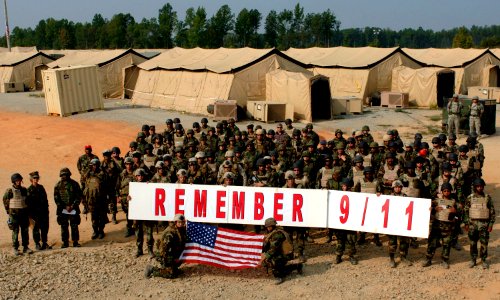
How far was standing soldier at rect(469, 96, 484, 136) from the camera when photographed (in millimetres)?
22750

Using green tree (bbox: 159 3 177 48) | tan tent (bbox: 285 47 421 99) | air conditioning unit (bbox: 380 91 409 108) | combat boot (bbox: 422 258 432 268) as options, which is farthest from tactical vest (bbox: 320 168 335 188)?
green tree (bbox: 159 3 177 48)

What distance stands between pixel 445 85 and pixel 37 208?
2852 cm

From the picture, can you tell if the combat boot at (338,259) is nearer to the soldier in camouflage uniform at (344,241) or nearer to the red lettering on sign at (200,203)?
the soldier in camouflage uniform at (344,241)

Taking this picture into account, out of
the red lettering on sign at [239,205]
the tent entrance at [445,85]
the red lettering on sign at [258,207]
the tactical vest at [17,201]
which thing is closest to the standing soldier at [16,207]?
the tactical vest at [17,201]

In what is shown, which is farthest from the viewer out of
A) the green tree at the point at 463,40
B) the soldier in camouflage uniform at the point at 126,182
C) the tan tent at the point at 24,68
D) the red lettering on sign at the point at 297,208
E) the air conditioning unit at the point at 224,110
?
the green tree at the point at 463,40

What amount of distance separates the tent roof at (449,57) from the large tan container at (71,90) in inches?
850

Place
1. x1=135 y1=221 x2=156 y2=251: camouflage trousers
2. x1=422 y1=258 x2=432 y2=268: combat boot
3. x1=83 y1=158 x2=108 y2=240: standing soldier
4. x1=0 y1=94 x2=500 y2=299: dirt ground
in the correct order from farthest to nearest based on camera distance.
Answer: x1=83 y1=158 x2=108 y2=240: standing soldier
x1=135 y1=221 x2=156 y2=251: camouflage trousers
x1=422 y1=258 x2=432 y2=268: combat boot
x1=0 y1=94 x2=500 y2=299: dirt ground

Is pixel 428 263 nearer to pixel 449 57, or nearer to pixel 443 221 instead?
pixel 443 221

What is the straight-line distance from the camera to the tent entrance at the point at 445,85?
33812 mm

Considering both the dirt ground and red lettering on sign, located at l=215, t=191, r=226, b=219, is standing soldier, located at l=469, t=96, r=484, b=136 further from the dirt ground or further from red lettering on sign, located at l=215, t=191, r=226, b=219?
red lettering on sign, located at l=215, t=191, r=226, b=219

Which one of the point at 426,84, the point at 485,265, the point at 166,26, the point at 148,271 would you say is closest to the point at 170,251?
the point at 148,271

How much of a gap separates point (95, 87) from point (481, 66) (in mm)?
25415

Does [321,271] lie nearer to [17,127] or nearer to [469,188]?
[469,188]

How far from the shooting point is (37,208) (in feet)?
38.0
